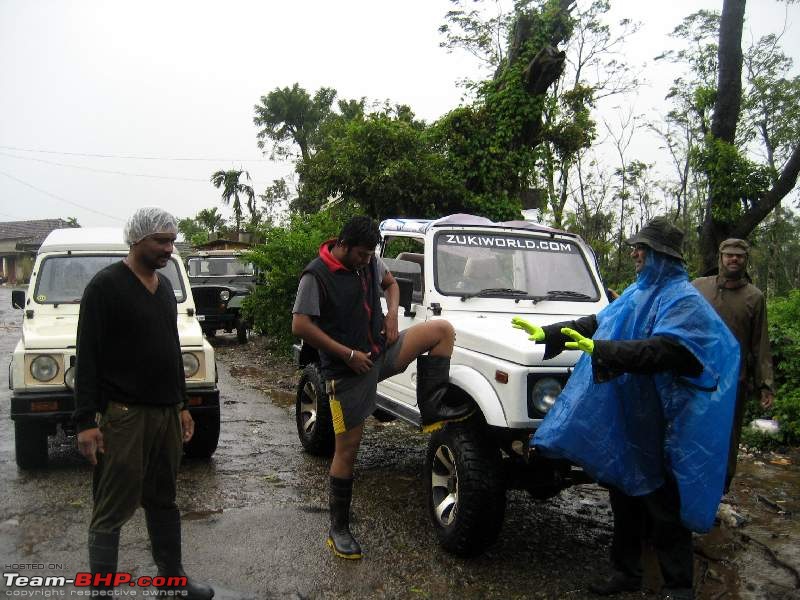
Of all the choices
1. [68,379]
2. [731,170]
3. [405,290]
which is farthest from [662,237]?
[731,170]

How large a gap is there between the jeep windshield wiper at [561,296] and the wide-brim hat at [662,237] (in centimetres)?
167

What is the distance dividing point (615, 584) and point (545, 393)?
102 cm

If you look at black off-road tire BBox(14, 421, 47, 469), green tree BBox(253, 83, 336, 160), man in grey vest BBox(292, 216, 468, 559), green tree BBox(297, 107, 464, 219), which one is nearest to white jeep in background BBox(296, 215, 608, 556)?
man in grey vest BBox(292, 216, 468, 559)

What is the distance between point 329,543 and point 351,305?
1398 mm

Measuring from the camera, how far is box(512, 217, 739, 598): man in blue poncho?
3.11 m

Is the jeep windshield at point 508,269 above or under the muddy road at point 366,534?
above

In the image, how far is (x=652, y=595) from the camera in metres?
3.71

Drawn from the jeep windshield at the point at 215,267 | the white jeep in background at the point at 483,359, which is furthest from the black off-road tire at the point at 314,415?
the jeep windshield at the point at 215,267

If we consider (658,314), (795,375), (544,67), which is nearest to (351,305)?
(658,314)

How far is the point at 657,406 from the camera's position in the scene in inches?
129

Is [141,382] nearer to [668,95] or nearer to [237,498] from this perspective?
[237,498]

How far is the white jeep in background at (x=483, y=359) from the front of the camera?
3.86m

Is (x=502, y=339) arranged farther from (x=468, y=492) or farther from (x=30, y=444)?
(x=30, y=444)

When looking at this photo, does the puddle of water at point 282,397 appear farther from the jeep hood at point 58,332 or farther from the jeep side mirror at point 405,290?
the jeep side mirror at point 405,290
